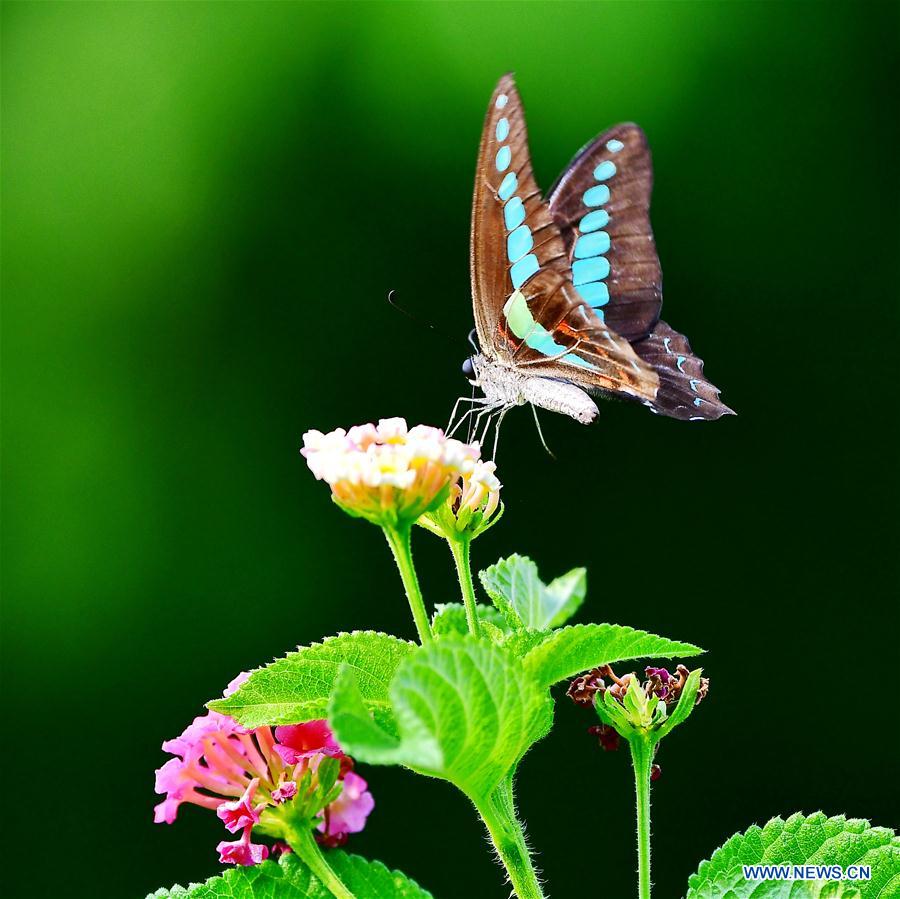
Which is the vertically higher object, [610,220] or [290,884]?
[610,220]

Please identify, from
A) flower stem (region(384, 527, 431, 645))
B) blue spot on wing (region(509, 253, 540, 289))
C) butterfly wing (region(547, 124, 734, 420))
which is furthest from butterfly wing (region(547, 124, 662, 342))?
flower stem (region(384, 527, 431, 645))

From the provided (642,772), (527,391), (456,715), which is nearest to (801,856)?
(642,772)

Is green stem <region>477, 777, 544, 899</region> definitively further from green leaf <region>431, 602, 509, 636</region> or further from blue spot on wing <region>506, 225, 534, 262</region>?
blue spot on wing <region>506, 225, 534, 262</region>

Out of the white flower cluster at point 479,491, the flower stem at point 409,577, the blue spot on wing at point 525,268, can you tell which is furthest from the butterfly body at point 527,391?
the flower stem at point 409,577

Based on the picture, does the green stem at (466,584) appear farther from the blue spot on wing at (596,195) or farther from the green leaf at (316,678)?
the blue spot on wing at (596,195)

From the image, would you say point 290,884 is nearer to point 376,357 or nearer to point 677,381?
point 677,381

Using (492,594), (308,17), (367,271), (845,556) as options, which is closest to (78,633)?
(367,271)

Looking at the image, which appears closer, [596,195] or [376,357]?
[596,195]
